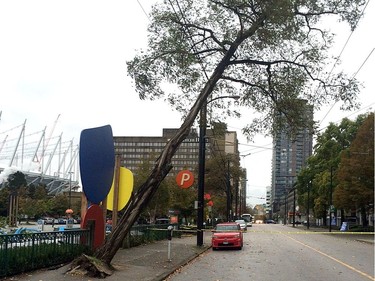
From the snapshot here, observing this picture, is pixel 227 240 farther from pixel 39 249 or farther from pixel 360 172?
pixel 360 172

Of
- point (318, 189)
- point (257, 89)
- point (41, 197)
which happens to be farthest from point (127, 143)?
point (257, 89)

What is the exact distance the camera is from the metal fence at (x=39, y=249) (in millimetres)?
11690

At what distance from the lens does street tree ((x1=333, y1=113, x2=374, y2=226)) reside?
48.5 m

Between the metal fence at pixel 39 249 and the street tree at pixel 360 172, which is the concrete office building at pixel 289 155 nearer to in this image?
the street tree at pixel 360 172

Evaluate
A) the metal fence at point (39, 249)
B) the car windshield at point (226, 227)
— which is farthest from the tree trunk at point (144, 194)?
the car windshield at point (226, 227)

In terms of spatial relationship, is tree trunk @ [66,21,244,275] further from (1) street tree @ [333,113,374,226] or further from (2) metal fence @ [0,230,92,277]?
(1) street tree @ [333,113,374,226]

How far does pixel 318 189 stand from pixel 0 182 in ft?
249

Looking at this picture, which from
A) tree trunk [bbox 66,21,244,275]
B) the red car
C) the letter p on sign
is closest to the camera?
tree trunk [bbox 66,21,244,275]

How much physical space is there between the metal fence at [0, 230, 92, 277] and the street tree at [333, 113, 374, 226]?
1466 inches

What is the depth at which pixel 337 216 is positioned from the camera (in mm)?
93562

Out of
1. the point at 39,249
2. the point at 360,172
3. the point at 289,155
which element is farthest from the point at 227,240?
the point at 289,155

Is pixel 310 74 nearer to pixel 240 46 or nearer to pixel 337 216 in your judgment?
pixel 240 46

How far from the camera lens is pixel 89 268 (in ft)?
43.0

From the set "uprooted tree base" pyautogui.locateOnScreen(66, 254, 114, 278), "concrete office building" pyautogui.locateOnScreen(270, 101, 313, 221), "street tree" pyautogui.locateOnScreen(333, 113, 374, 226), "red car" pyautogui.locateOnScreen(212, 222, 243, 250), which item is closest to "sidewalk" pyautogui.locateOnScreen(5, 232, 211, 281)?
"uprooted tree base" pyautogui.locateOnScreen(66, 254, 114, 278)
